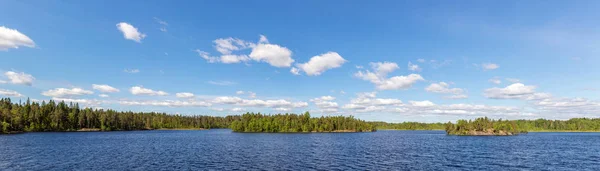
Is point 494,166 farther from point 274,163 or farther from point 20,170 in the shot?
point 20,170

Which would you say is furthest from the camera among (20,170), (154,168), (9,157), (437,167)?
(9,157)

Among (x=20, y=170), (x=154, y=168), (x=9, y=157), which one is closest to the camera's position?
(x=20, y=170)

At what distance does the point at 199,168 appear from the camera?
210ft

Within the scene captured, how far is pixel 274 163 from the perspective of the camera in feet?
234

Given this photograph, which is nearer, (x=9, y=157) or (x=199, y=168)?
(x=199, y=168)

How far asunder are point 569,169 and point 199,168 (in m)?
73.1

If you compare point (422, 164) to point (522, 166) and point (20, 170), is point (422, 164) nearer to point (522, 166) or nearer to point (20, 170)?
point (522, 166)

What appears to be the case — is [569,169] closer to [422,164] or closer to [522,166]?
[522,166]

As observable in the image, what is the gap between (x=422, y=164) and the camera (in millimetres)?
71812

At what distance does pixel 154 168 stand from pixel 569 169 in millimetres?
81387

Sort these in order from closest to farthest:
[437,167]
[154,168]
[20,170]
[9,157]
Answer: [20,170] → [154,168] → [437,167] → [9,157]

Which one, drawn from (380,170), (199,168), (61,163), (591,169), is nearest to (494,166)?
(591,169)

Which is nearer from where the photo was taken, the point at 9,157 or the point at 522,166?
the point at 522,166

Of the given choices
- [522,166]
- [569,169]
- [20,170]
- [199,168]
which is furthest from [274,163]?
[569,169]
